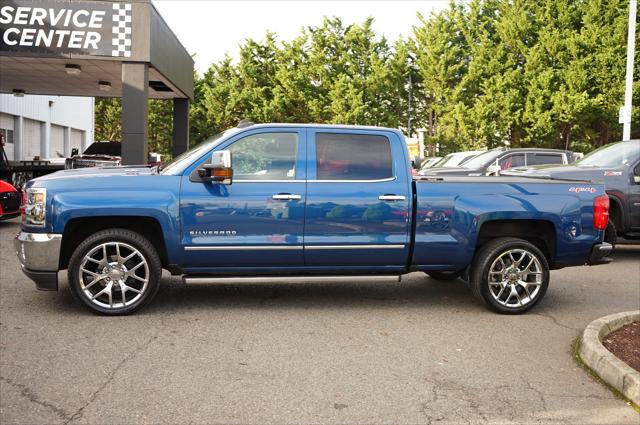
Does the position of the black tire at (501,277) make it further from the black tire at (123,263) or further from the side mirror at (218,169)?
the black tire at (123,263)

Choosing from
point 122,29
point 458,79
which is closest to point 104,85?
point 122,29

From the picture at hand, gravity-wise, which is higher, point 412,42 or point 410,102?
point 412,42

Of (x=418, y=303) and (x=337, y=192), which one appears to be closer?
(x=337, y=192)

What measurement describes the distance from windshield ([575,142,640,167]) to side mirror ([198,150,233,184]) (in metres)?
7.19

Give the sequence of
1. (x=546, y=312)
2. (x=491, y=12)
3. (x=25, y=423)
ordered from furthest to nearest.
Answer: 1. (x=491, y=12)
2. (x=546, y=312)
3. (x=25, y=423)

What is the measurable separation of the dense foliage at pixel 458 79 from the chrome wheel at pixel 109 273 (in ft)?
120

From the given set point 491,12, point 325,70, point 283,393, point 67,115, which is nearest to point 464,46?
point 491,12

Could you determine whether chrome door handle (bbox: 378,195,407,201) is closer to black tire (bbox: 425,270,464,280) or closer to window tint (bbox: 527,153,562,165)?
black tire (bbox: 425,270,464,280)

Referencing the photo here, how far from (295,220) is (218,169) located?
88 centimetres

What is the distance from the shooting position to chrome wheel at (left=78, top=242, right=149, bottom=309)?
5.96m

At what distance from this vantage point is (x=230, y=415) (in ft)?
12.3

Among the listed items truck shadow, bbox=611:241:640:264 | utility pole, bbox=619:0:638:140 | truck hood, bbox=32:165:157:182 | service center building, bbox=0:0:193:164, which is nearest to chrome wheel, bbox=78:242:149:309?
truck hood, bbox=32:165:157:182

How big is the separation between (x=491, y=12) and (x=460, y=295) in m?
42.9

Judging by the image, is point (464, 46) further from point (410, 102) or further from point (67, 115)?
point (67, 115)
